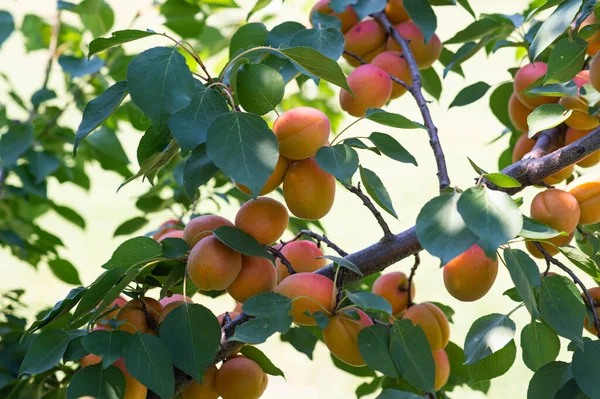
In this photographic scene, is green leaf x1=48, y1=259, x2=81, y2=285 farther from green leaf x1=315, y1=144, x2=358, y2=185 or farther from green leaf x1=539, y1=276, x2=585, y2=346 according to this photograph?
green leaf x1=539, y1=276, x2=585, y2=346

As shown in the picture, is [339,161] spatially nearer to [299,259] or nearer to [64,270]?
[299,259]

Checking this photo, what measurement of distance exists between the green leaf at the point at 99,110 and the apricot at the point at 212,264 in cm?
14

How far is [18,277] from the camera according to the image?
9.37 feet

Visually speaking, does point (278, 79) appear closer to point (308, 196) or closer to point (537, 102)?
point (308, 196)

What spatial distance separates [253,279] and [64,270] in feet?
2.33

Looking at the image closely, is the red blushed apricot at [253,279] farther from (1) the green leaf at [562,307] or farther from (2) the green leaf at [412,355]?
(1) the green leaf at [562,307]

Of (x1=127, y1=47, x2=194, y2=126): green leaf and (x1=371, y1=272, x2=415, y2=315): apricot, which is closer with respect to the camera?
(x1=127, y1=47, x2=194, y2=126): green leaf

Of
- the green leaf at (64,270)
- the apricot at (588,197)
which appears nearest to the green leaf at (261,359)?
the apricot at (588,197)

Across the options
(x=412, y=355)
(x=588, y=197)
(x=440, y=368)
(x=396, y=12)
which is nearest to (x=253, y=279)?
(x=412, y=355)

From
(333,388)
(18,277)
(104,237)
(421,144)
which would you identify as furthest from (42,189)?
(421,144)

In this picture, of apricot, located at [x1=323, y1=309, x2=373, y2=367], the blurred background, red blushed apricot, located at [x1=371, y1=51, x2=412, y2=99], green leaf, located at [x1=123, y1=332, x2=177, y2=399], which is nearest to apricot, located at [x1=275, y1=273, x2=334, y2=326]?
apricot, located at [x1=323, y1=309, x2=373, y2=367]

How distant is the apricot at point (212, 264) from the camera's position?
63cm

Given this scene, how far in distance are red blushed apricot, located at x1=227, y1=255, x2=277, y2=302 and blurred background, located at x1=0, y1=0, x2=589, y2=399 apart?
51.4 inches

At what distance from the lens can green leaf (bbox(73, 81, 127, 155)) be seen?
0.64 meters
